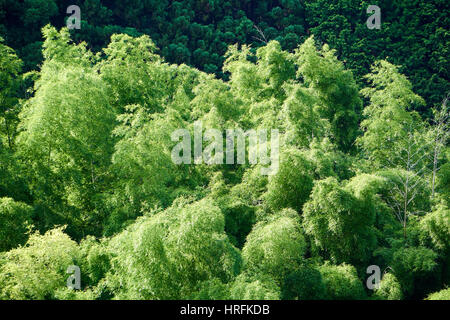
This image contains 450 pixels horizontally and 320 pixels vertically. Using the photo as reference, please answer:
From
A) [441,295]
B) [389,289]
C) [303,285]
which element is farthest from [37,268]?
[441,295]

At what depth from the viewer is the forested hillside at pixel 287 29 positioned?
25.0 m

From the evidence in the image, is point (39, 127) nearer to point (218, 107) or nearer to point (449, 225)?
point (218, 107)

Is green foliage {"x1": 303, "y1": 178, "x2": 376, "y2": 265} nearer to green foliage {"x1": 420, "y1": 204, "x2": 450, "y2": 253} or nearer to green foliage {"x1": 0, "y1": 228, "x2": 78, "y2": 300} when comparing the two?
green foliage {"x1": 420, "y1": 204, "x2": 450, "y2": 253}

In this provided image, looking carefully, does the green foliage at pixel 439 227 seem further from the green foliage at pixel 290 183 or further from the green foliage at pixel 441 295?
the green foliage at pixel 290 183

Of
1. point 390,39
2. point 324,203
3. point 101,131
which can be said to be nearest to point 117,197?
point 101,131

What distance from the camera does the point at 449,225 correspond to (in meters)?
9.23

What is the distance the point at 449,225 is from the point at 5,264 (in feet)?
28.7

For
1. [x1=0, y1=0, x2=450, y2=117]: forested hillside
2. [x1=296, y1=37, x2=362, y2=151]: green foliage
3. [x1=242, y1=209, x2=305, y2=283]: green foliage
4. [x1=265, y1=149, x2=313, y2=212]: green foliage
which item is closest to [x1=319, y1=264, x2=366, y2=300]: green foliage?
[x1=242, y1=209, x2=305, y2=283]: green foliage

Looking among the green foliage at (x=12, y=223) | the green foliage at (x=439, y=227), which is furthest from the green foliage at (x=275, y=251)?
the green foliage at (x=12, y=223)

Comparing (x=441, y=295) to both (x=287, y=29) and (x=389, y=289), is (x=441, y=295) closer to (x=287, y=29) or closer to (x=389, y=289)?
(x=389, y=289)

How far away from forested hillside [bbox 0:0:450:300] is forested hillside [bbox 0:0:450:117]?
11681 millimetres

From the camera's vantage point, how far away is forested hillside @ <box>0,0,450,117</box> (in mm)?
24969

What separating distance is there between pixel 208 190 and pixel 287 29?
21108 millimetres
